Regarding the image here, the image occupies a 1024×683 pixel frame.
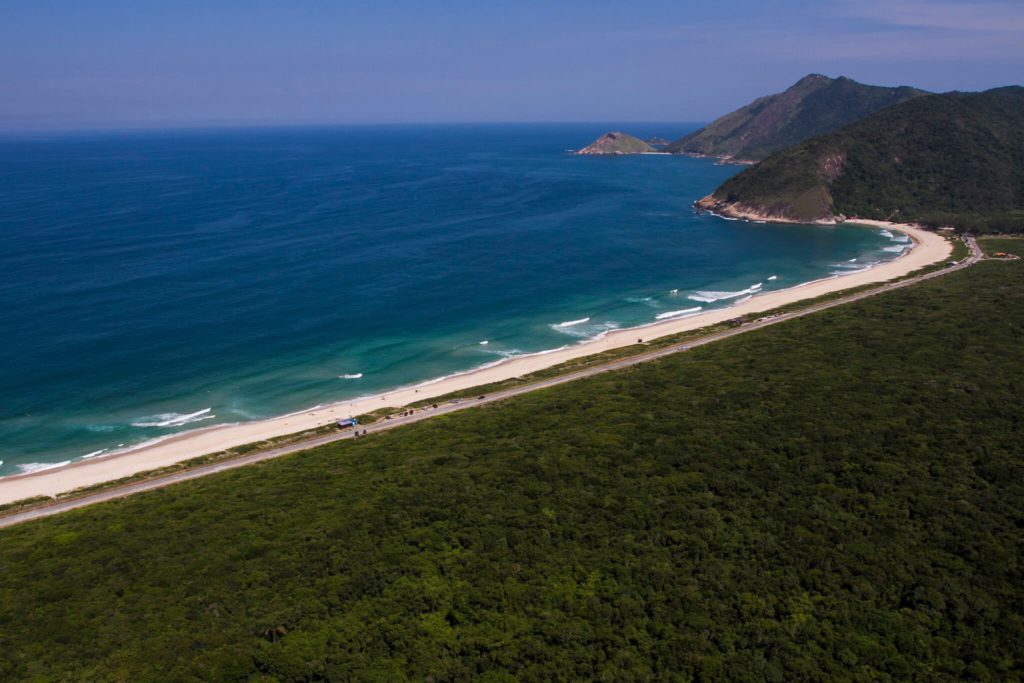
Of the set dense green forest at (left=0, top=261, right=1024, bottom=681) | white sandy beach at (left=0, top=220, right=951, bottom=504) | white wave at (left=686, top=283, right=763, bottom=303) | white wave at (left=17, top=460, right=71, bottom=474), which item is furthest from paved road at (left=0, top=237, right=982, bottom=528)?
white wave at (left=686, top=283, right=763, bottom=303)

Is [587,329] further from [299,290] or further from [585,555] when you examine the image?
[585,555]

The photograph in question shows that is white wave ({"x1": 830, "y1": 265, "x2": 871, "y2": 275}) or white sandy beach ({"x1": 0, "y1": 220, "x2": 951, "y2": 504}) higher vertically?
white wave ({"x1": 830, "y1": 265, "x2": 871, "y2": 275})

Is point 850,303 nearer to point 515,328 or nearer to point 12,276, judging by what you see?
point 515,328

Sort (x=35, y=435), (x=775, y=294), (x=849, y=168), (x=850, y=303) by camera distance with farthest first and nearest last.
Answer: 1. (x=849, y=168)
2. (x=775, y=294)
3. (x=850, y=303)
4. (x=35, y=435)

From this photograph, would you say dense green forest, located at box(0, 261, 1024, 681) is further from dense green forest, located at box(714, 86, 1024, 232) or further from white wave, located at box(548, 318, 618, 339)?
dense green forest, located at box(714, 86, 1024, 232)

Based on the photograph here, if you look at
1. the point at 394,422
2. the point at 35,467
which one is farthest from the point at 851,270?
the point at 35,467

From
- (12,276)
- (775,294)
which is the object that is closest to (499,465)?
(775,294)
